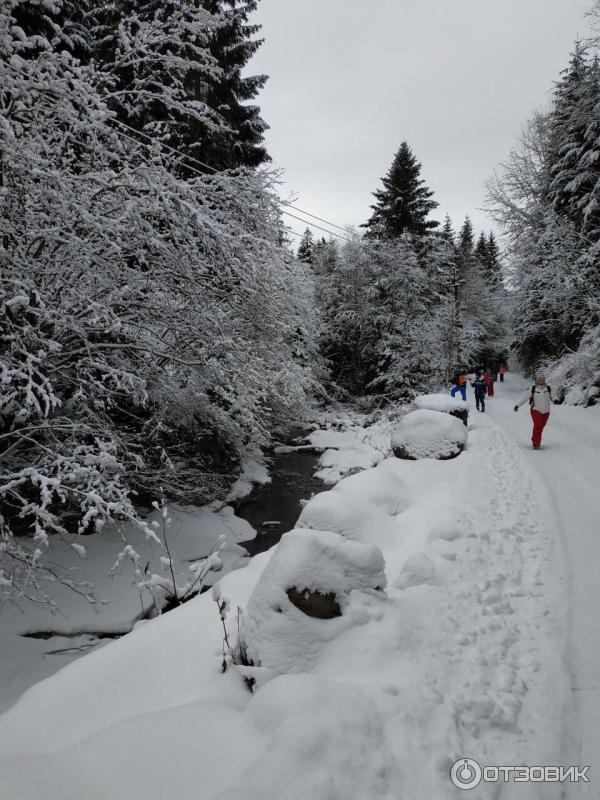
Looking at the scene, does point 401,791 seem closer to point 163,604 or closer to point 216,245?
point 163,604

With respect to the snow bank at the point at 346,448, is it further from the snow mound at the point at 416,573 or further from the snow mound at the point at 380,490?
the snow mound at the point at 416,573

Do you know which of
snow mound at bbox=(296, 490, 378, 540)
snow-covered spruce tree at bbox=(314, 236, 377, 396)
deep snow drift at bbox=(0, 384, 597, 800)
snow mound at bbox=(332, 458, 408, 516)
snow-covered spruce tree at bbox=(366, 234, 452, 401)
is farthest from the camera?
snow-covered spruce tree at bbox=(314, 236, 377, 396)

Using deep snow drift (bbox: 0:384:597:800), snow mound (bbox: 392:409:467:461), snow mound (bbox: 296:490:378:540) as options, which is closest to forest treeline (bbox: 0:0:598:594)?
deep snow drift (bbox: 0:384:597:800)

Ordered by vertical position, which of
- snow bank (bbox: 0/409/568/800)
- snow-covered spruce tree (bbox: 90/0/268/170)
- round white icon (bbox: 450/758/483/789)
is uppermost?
snow-covered spruce tree (bbox: 90/0/268/170)

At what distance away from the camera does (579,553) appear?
4.20 metres

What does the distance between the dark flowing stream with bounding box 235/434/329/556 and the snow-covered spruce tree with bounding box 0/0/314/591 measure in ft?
5.13

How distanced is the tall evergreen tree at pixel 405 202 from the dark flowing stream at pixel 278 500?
652 inches

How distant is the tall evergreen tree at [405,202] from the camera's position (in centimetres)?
2447

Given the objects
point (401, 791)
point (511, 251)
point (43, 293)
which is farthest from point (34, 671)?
point (511, 251)

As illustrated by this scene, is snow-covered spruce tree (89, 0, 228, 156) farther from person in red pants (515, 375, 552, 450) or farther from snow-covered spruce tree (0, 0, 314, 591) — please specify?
person in red pants (515, 375, 552, 450)

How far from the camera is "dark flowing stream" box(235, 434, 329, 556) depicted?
30.1 feet

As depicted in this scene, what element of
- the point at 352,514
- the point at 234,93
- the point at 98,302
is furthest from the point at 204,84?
the point at 352,514

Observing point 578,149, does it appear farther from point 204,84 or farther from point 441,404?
point 204,84

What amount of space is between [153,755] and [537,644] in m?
2.67
